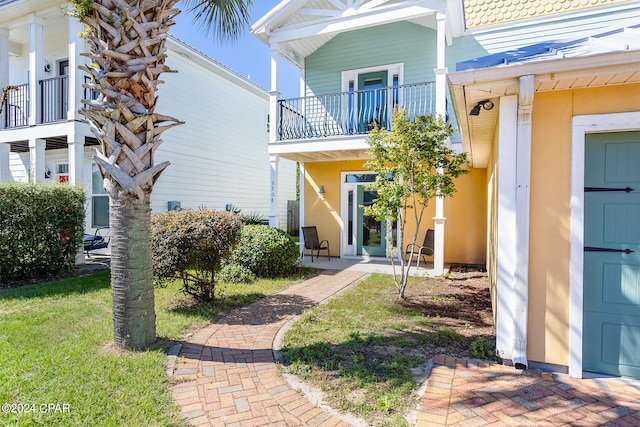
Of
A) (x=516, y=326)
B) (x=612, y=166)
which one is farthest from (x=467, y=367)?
(x=612, y=166)

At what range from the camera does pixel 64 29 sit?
10984mm

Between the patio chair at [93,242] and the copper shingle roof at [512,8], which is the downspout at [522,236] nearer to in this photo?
the copper shingle roof at [512,8]

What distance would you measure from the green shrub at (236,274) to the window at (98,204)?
Result: 581 cm

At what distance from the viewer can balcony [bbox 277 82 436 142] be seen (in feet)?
32.0

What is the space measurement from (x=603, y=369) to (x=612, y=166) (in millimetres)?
1890

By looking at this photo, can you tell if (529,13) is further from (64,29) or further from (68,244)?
(64,29)

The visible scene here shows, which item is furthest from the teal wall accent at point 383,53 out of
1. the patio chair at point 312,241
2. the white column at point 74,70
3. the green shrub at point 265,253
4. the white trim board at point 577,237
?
the white trim board at point 577,237

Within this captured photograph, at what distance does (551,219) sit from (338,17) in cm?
762

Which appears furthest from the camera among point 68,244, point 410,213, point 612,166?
point 410,213

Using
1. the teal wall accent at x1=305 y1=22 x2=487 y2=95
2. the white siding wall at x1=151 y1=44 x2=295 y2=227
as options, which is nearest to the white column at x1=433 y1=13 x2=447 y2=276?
the teal wall accent at x1=305 y1=22 x2=487 y2=95

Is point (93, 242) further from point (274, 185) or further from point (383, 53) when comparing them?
point (383, 53)

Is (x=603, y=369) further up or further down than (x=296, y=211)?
further down

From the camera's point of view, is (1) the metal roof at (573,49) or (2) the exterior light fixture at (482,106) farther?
(2) the exterior light fixture at (482,106)

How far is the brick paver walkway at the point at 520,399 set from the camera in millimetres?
2697
